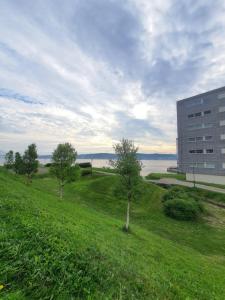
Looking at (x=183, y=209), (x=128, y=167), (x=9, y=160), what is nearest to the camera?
(x=128, y=167)

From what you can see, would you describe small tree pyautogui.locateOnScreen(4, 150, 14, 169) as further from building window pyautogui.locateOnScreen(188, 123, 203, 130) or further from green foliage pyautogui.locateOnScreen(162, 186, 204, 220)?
building window pyautogui.locateOnScreen(188, 123, 203, 130)

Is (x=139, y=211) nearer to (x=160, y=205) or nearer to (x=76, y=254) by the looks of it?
(x=160, y=205)

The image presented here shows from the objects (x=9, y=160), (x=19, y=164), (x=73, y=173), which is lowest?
(x=73, y=173)

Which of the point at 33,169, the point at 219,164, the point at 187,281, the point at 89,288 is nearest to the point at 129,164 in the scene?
the point at 187,281

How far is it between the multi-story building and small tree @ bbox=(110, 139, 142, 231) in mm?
48831

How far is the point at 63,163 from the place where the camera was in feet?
104

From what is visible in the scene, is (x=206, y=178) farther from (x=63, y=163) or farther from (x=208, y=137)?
(x=63, y=163)

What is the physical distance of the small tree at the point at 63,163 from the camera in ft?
103

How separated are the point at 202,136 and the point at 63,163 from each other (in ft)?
Result: 173

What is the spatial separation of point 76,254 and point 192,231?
24421 mm

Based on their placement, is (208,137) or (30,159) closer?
(30,159)

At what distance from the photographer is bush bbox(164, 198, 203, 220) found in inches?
1265

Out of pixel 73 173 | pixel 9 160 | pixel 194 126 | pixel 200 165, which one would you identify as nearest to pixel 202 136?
pixel 194 126

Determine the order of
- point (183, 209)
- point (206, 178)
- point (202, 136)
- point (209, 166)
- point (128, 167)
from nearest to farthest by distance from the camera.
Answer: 1. point (128, 167)
2. point (183, 209)
3. point (209, 166)
4. point (206, 178)
5. point (202, 136)
